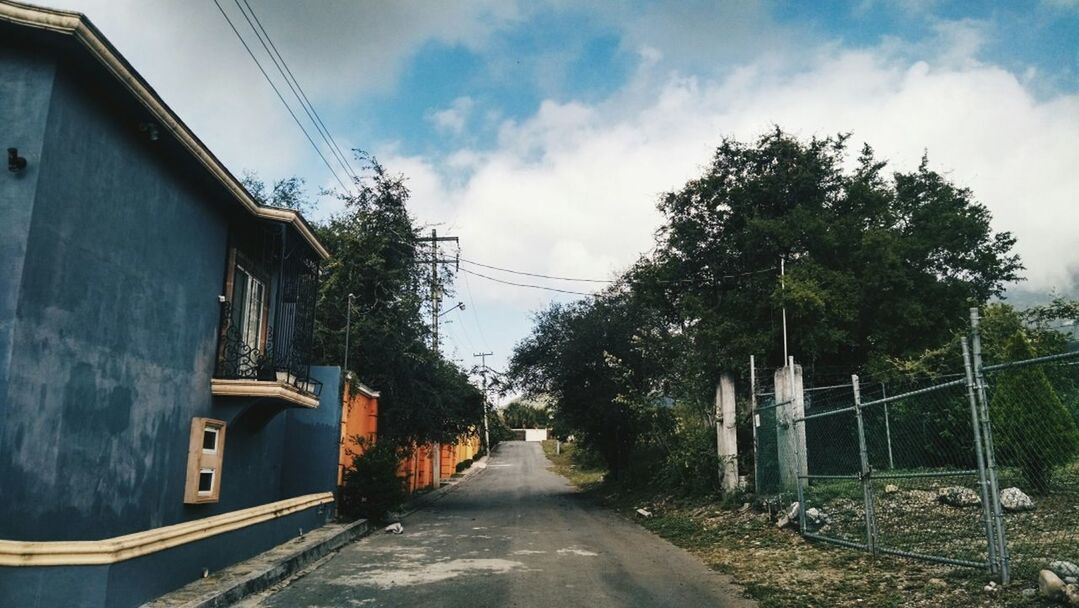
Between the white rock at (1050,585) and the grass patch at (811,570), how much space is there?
0.10 metres

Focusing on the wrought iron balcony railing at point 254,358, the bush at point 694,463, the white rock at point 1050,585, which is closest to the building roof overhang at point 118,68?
the wrought iron balcony railing at point 254,358

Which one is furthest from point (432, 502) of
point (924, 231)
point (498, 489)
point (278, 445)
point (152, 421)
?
point (924, 231)

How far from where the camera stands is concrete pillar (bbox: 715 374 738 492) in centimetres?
1667

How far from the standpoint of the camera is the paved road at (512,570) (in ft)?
26.3

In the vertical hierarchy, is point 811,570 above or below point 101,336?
below

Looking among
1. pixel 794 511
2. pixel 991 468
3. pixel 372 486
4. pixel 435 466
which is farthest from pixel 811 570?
pixel 435 466

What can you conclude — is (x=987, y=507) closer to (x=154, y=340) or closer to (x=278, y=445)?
(x=154, y=340)

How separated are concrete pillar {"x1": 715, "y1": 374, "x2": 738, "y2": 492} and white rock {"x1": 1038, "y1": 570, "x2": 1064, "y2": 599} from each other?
407 inches

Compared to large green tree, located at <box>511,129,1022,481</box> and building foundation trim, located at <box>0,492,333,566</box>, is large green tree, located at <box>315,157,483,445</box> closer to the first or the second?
large green tree, located at <box>511,129,1022,481</box>

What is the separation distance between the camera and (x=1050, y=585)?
231 inches

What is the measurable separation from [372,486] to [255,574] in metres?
7.46

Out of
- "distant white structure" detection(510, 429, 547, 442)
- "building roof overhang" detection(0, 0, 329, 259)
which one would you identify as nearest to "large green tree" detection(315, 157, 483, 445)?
"building roof overhang" detection(0, 0, 329, 259)

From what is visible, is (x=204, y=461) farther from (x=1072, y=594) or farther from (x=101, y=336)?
(x=1072, y=594)

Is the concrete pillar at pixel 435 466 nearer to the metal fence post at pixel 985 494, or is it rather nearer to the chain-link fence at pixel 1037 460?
the chain-link fence at pixel 1037 460
